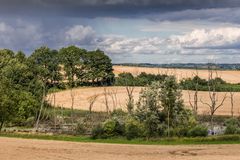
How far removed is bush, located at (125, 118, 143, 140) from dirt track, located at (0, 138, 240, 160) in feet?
37.0

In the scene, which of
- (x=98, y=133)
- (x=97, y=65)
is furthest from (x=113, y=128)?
(x=97, y=65)

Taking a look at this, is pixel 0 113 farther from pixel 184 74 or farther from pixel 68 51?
pixel 184 74

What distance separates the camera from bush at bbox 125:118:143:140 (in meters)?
64.7

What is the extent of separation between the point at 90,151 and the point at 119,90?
85734 millimetres

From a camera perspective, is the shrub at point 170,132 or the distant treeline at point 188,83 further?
the distant treeline at point 188,83

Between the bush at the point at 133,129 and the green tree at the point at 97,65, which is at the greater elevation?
the green tree at the point at 97,65

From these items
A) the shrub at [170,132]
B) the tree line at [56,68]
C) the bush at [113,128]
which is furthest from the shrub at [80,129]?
the tree line at [56,68]

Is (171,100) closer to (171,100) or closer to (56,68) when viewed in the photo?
(171,100)

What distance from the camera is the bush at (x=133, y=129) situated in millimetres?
64688

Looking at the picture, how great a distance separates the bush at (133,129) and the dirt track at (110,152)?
37.0 ft

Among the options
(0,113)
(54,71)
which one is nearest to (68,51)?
(54,71)

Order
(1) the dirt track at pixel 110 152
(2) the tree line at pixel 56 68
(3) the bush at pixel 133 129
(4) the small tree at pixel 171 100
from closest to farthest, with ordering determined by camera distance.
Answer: (1) the dirt track at pixel 110 152
(3) the bush at pixel 133 129
(4) the small tree at pixel 171 100
(2) the tree line at pixel 56 68

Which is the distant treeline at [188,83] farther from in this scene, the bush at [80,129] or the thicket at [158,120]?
the thicket at [158,120]

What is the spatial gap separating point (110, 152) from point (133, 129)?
18.2 meters
